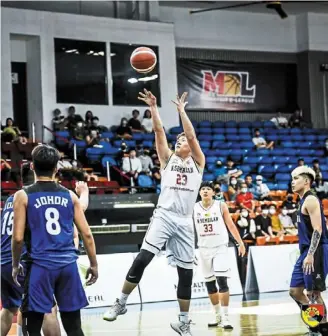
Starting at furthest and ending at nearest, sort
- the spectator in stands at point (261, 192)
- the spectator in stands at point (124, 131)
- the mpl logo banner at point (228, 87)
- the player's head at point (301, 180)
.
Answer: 1. the mpl logo banner at point (228, 87)
2. the spectator in stands at point (124, 131)
3. the spectator in stands at point (261, 192)
4. the player's head at point (301, 180)

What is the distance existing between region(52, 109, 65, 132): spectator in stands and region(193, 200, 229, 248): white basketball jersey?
14.1m

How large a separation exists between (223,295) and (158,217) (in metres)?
2.70

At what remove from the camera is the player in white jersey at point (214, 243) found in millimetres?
11242

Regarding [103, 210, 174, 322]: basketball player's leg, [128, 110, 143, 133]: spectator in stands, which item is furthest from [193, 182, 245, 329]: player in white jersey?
[128, 110, 143, 133]: spectator in stands

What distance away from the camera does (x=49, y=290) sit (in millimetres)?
6219

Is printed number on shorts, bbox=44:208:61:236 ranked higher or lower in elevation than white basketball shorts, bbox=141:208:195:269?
higher

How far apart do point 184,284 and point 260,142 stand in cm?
1945

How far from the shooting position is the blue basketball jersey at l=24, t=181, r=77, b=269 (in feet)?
20.4

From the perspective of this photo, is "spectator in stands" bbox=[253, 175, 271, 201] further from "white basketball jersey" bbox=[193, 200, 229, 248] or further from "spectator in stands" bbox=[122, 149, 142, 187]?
"white basketball jersey" bbox=[193, 200, 229, 248]

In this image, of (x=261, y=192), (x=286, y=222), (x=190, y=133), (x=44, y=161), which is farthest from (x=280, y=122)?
(x=44, y=161)

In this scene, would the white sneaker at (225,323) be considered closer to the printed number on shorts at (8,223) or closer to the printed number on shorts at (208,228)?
the printed number on shorts at (208,228)

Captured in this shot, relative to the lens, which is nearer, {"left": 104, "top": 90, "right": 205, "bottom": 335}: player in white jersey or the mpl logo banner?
{"left": 104, "top": 90, "right": 205, "bottom": 335}: player in white jersey

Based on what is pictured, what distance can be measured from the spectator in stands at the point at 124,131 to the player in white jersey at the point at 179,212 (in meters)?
16.3

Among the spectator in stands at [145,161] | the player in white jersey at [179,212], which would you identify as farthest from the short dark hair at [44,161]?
the spectator in stands at [145,161]
